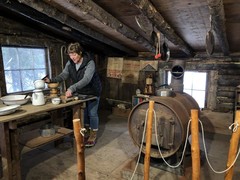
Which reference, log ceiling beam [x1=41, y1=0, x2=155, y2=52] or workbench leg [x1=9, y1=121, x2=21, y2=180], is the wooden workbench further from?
log ceiling beam [x1=41, y1=0, x2=155, y2=52]

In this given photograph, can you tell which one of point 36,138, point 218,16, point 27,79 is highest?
point 218,16

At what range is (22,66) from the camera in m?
3.40

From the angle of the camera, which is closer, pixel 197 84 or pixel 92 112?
pixel 92 112

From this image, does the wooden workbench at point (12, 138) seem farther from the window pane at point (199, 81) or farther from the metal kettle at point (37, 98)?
the window pane at point (199, 81)

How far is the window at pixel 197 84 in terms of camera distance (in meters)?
4.06

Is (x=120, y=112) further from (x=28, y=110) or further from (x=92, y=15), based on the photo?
(x=28, y=110)

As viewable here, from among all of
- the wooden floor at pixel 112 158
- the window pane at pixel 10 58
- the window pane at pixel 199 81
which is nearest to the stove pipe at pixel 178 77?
the wooden floor at pixel 112 158

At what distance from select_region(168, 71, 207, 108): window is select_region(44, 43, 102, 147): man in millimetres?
2210

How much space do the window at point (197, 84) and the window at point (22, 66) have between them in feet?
9.66

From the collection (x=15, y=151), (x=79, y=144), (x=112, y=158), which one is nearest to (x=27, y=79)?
(x=15, y=151)

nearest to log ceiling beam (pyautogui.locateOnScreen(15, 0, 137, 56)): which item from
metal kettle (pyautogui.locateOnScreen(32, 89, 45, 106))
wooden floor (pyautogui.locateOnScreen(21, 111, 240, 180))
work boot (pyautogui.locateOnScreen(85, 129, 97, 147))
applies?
metal kettle (pyautogui.locateOnScreen(32, 89, 45, 106))

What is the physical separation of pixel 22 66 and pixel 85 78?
1.47 metres

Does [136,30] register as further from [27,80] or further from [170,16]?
[27,80]

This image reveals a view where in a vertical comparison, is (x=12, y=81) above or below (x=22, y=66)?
below
